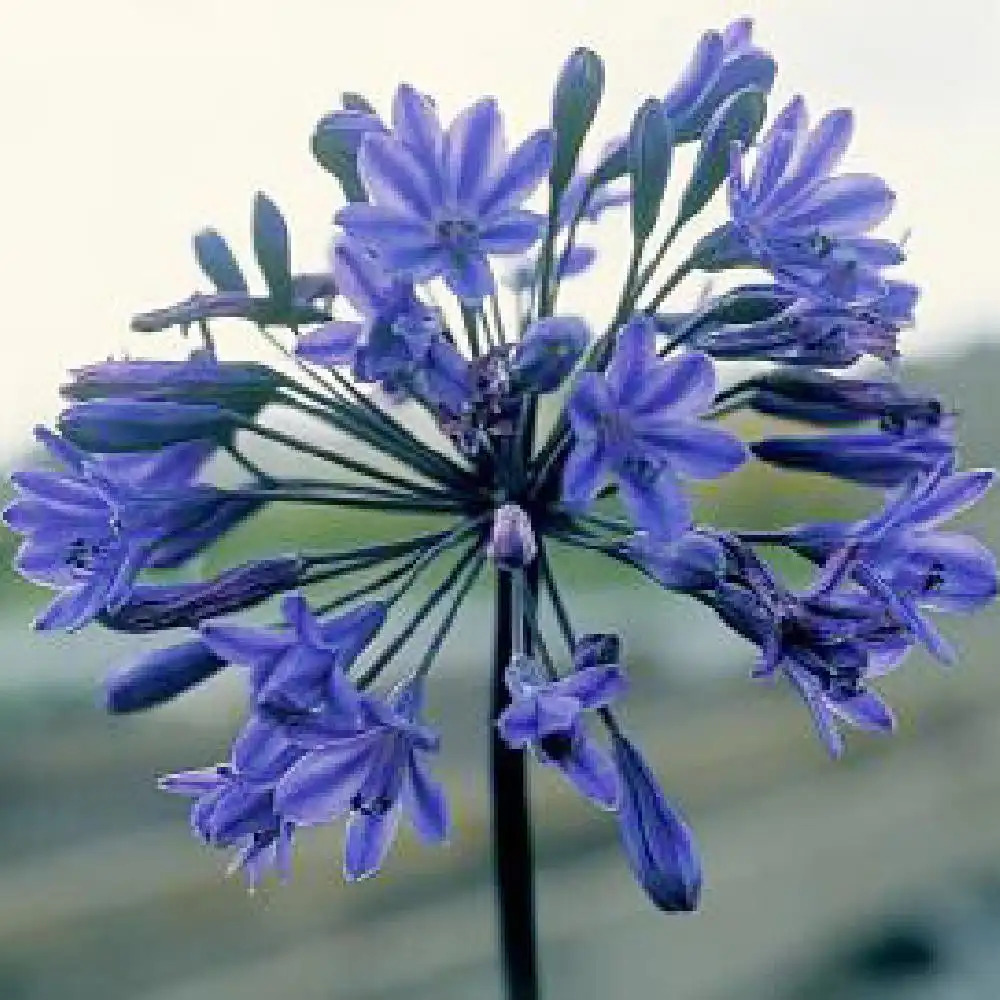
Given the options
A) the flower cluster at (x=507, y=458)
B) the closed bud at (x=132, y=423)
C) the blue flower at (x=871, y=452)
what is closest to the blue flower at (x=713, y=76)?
the flower cluster at (x=507, y=458)

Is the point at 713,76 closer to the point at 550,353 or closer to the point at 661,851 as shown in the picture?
the point at 550,353

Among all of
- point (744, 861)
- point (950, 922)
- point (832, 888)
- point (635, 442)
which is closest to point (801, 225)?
point (635, 442)

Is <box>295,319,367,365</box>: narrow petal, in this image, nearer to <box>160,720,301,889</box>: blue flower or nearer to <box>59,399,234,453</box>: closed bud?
<box>59,399,234,453</box>: closed bud

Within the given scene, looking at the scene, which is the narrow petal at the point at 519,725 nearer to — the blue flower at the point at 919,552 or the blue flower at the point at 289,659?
the blue flower at the point at 289,659

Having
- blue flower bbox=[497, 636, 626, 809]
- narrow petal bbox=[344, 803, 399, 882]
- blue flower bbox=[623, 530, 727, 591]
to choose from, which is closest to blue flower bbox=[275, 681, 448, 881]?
narrow petal bbox=[344, 803, 399, 882]

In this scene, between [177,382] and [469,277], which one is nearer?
[469,277]

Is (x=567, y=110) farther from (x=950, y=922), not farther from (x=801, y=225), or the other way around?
(x=950, y=922)

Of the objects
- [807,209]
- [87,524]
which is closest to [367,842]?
[87,524]
